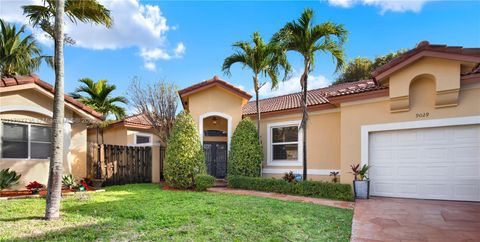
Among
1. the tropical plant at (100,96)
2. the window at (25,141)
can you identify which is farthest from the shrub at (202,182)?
the tropical plant at (100,96)

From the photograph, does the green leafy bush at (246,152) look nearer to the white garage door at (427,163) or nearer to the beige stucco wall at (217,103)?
the beige stucco wall at (217,103)

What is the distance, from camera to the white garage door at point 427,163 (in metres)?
9.68

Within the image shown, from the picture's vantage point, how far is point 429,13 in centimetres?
1267

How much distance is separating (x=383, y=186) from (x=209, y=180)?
697cm

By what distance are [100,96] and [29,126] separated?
9797 mm

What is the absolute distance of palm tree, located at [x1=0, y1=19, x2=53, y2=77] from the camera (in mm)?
15789

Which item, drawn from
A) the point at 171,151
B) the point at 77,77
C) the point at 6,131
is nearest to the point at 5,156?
the point at 6,131

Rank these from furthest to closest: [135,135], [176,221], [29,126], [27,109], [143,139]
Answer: [143,139], [135,135], [29,126], [27,109], [176,221]

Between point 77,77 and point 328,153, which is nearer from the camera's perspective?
point 328,153

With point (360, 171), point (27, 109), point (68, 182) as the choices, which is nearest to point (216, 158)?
point (68, 182)

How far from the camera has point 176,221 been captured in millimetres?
6727

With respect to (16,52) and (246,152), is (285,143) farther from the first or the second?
(16,52)

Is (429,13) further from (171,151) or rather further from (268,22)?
(171,151)

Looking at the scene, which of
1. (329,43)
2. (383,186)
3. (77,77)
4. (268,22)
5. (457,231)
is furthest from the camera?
(77,77)
